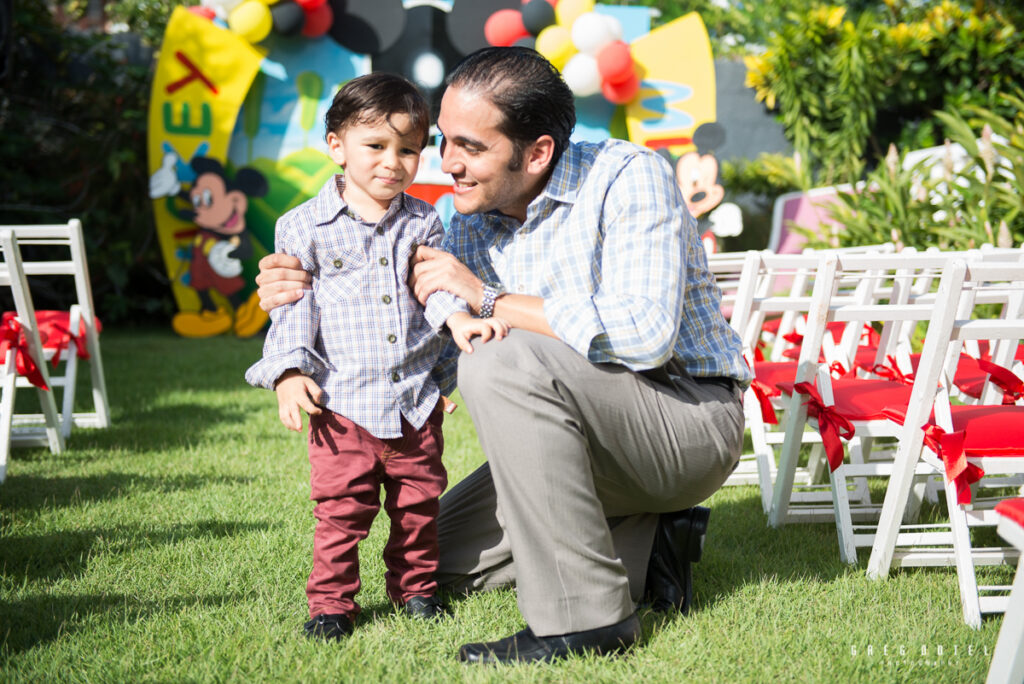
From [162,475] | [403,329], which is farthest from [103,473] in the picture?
[403,329]

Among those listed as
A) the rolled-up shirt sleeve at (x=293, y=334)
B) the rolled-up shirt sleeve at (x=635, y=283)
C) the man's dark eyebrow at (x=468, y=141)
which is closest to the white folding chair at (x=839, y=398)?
the rolled-up shirt sleeve at (x=635, y=283)

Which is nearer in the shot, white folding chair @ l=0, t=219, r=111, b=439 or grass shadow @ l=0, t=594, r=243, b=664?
grass shadow @ l=0, t=594, r=243, b=664

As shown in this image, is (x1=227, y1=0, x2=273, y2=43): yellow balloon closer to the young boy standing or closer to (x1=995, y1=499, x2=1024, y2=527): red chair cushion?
the young boy standing

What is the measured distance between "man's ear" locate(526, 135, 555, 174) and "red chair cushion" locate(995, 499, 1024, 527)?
130 centimetres

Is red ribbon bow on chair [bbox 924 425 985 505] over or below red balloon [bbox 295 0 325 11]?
below

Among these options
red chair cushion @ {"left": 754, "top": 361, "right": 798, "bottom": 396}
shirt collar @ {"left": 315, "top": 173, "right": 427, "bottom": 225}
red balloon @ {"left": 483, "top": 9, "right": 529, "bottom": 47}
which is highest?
red balloon @ {"left": 483, "top": 9, "right": 529, "bottom": 47}

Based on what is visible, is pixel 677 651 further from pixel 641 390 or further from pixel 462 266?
pixel 462 266

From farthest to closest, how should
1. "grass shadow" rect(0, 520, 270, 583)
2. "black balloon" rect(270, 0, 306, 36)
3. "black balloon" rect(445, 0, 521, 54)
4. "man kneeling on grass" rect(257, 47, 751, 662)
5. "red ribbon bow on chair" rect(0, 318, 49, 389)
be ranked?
1. "black balloon" rect(445, 0, 521, 54)
2. "black balloon" rect(270, 0, 306, 36)
3. "red ribbon bow on chair" rect(0, 318, 49, 389)
4. "grass shadow" rect(0, 520, 270, 583)
5. "man kneeling on grass" rect(257, 47, 751, 662)

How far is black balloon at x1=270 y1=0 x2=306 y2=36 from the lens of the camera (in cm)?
902

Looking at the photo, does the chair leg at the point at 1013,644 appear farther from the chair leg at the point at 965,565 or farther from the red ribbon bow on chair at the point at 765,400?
the red ribbon bow on chair at the point at 765,400

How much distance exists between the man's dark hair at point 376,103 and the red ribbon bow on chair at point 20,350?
93.9 inches

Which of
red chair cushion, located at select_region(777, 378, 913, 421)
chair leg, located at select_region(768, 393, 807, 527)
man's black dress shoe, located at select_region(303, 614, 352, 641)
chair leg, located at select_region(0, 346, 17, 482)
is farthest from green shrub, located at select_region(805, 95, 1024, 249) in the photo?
chair leg, located at select_region(0, 346, 17, 482)

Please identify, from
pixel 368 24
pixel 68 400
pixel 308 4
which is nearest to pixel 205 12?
pixel 308 4

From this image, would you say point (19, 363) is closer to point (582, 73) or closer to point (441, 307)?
point (441, 307)
